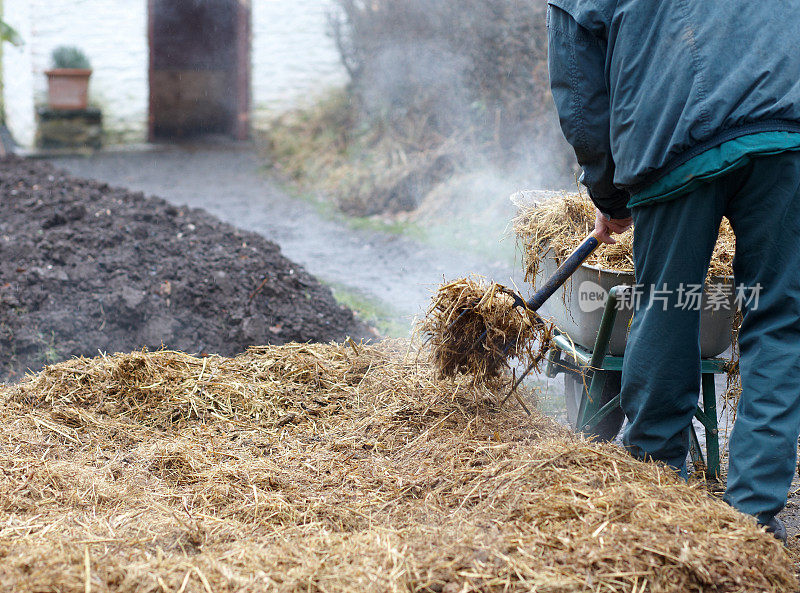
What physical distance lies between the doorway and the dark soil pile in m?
6.11

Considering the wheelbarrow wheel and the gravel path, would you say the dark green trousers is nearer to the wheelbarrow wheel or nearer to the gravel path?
the wheelbarrow wheel

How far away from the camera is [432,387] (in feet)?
11.4

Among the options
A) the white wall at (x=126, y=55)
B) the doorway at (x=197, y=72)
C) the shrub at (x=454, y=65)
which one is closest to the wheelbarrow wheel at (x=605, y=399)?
the shrub at (x=454, y=65)

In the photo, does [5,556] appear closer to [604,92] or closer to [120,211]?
[604,92]

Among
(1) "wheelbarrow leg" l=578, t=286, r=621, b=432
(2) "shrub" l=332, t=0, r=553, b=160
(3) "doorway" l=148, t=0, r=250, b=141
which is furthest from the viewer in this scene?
(3) "doorway" l=148, t=0, r=250, b=141

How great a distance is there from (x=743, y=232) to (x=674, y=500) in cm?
90

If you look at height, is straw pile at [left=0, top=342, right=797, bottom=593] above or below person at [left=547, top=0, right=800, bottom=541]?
below

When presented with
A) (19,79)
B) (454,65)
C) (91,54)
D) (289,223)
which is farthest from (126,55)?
(454,65)

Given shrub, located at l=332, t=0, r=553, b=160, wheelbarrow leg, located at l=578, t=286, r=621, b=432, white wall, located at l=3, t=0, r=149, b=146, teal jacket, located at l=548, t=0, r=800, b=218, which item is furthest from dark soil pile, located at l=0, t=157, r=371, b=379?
white wall, located at l=3, t=0, r=149, b=146

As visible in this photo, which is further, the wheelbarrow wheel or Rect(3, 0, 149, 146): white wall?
Rect(3, 0, 149, 146): white wall

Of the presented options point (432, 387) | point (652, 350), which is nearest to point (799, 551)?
point (652, 350)

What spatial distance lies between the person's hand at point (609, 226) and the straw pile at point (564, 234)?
163mm

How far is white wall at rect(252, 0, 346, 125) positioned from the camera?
1069cm

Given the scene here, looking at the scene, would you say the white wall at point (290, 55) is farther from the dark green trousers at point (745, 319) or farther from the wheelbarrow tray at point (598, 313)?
the dark green trousers at point (745, 319)
